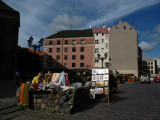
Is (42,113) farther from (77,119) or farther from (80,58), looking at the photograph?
(80,58)

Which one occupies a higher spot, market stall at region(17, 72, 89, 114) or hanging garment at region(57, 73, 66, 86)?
hanging garment at region(57, 73, 66, 86)

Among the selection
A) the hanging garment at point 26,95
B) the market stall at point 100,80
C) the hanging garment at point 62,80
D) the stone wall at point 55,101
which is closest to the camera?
the stone wall at point 55,101

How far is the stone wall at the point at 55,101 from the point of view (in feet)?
22.0

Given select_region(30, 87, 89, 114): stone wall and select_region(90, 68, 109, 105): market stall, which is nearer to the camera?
select_region(30, 87, 89, 114): stone wall

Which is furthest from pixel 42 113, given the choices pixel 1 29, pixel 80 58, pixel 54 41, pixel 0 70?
pixel 54 41

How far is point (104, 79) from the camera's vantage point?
33.4ft

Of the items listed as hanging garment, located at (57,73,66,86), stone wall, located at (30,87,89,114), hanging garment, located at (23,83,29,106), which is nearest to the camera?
stone wall, located at (30,87,89,114)

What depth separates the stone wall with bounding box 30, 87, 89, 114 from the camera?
6711 millimetres

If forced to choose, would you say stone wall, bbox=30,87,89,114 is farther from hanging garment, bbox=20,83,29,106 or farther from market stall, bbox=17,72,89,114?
hanging garment, bbox=20,83,29,106

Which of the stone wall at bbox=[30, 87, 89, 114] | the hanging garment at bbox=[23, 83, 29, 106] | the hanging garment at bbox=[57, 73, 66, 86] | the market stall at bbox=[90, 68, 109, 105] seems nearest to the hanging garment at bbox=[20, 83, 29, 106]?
the hanging garment at bbox=[23, 83, 29, 106]

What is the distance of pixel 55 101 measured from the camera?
681 centimetres

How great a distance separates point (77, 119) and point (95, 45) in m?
47.2

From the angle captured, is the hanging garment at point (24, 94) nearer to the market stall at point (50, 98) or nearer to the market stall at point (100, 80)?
the market stall at point (50, 98)

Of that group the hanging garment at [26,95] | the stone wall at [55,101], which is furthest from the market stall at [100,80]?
the hanging garment at [26,95]
